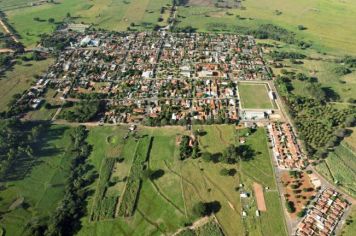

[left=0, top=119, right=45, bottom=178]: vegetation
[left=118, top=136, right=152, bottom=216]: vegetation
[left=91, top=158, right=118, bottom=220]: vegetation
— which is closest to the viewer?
[left=91, top=158, right=118, bottom=220]: vegetation

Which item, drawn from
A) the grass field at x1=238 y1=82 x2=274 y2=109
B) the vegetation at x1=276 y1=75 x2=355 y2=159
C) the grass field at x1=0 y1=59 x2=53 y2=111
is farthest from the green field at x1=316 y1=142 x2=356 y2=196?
the grass field at x1=0 y1=59 x2=53 y2=111

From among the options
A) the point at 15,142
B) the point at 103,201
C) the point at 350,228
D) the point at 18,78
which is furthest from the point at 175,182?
the point at 18,78

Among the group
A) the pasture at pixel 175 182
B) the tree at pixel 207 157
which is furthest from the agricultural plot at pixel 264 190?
the tree at pixel 207 157

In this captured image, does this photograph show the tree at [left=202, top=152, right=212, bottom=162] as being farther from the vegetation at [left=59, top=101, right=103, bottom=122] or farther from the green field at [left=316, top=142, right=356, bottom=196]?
the vegetation at [left=59, top=101, right=103, bottom=122]

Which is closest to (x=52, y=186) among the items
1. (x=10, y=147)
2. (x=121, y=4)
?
(x=10, y=147)

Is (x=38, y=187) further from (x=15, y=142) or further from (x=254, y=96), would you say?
(x=254, y=96)

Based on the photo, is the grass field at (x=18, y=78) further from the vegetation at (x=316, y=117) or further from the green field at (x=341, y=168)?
the green field at (x=341, y=168)

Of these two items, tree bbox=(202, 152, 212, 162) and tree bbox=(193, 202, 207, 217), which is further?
tree bbox=(202, 152, 212, 162)
